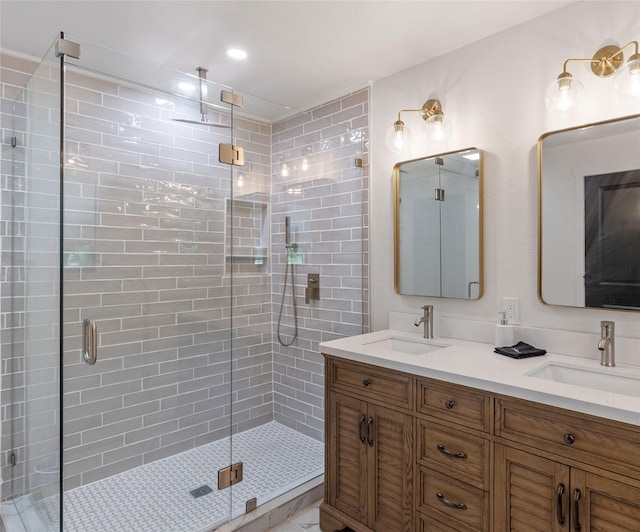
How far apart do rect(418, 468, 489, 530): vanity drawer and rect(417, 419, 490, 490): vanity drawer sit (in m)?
0.03

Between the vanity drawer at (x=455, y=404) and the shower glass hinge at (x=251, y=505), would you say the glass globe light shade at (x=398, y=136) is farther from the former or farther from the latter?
the shower glass hinge at (x=251, y=505)

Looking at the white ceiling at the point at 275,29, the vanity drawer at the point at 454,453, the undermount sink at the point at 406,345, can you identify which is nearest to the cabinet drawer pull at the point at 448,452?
the vanity drawer at the point at 454,453

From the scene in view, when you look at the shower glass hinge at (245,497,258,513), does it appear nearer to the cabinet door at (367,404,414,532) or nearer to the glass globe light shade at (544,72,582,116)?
the cabinet door at (367,404,414,532)

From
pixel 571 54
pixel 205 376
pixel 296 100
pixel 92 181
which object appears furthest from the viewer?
pixel 296 100

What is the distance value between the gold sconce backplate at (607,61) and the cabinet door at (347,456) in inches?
69.7

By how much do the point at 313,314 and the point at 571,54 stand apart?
2.10 meters

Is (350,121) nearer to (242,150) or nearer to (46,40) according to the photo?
(242,150)

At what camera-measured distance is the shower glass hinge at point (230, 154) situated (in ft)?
8.04

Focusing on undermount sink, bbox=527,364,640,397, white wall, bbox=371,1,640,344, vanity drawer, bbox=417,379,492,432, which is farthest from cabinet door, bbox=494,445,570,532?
white wall, bbox=371,1,640,344

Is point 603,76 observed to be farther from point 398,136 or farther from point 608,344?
point 608,344

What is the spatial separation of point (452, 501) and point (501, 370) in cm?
55

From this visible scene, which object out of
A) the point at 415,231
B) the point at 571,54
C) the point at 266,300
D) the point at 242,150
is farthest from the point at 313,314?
the point at 571,54

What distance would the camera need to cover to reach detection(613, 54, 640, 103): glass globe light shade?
5.04 ft

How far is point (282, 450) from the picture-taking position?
2760 mm
